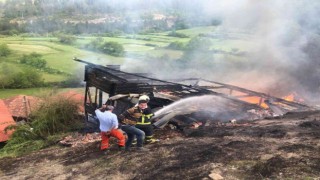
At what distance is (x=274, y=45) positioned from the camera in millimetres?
24453

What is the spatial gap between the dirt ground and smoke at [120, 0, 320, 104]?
9164 mm

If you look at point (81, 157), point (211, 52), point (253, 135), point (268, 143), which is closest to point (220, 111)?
point (253, 135)

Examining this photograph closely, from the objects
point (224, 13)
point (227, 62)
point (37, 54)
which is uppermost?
point (224, 13)

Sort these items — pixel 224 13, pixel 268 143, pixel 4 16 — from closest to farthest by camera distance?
pixel 268 143, pixel 224 13, pixel 4 16

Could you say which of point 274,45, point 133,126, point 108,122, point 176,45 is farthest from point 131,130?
point 176,45

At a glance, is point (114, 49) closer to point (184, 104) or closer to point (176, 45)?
point (176, 45)

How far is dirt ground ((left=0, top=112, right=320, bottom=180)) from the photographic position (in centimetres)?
768

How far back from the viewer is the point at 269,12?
24.7 meters

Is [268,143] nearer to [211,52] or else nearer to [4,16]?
[211,52]

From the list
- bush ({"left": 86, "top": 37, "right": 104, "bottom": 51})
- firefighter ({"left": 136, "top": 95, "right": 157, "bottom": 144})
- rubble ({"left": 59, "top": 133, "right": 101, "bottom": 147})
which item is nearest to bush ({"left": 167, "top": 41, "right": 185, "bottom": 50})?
bush ({"left": 86, "top": 37, "right": 104, "bottom": 51})

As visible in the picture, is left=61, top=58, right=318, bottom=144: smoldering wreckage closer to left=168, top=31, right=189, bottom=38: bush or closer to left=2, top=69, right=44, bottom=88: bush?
left=168, top=31, right=189, bottom=38: bush

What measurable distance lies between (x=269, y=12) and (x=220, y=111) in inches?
527

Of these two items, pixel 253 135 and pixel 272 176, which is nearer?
pixel 272 176

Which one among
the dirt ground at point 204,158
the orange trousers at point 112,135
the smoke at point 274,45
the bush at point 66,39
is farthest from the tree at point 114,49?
the orange trousers at point 112,135
